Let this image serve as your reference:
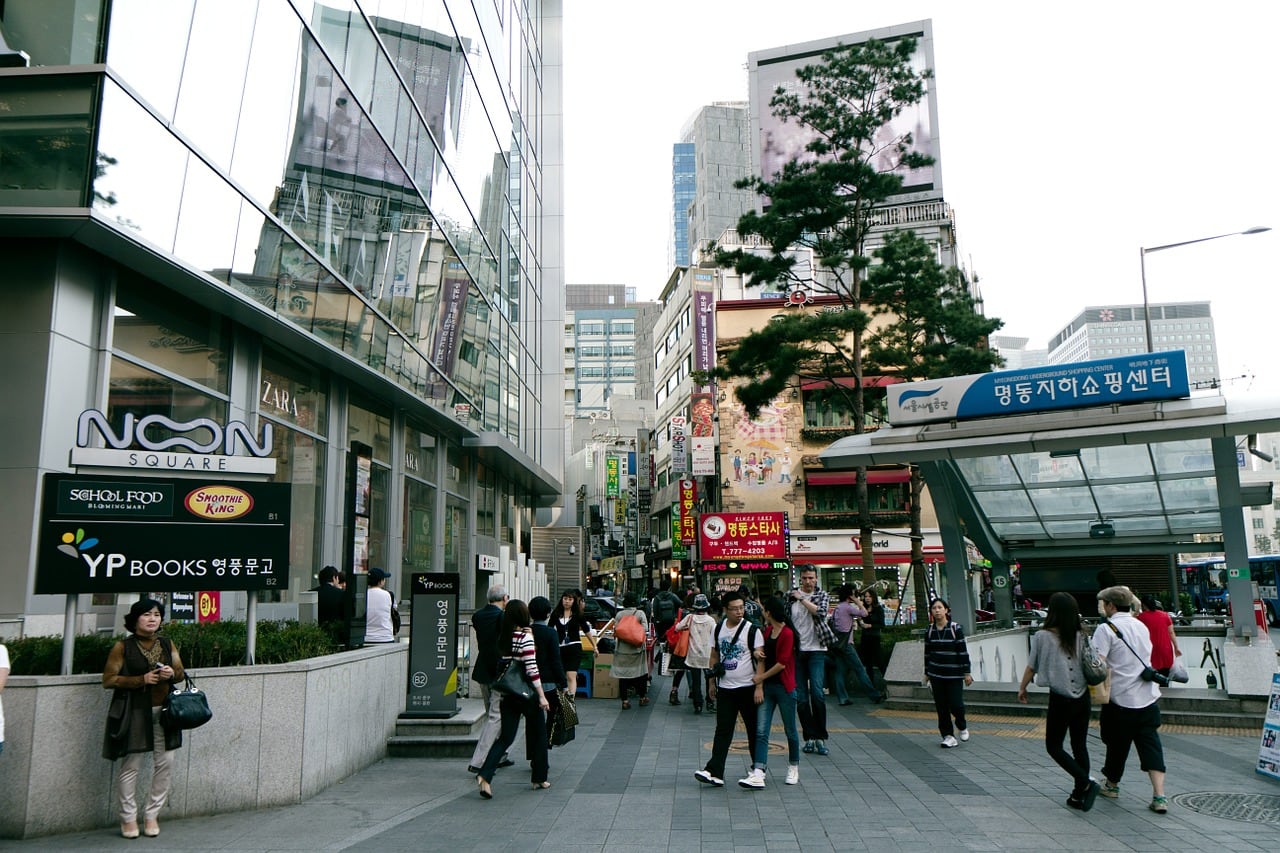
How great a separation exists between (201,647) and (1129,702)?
293 inches

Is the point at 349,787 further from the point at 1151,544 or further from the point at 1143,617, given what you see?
the point at 1151,544

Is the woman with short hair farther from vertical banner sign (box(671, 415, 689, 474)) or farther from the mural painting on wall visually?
vertical banner sign (box(671, 415, 689, 474))

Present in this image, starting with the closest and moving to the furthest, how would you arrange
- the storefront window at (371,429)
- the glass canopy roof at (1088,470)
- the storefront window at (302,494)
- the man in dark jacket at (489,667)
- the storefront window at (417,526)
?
1. the man in dark jacket at (489,667)
2. the glass canopy roof at (1088,470)
3. the storefront window at (302,494)
4. the storefront window at (371,429)
5. the storefront window at (417,526)

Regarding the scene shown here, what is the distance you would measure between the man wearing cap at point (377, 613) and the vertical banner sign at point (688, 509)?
108 feet

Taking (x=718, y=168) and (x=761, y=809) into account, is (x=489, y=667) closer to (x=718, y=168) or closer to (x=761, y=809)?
(x=761, y=809)

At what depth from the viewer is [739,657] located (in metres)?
8.39

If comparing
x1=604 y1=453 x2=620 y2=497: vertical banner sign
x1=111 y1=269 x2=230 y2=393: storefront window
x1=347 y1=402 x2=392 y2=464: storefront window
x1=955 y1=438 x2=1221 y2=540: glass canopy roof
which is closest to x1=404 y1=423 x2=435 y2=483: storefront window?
x1=347 y1=402 x2=392 y2=464: storefront window

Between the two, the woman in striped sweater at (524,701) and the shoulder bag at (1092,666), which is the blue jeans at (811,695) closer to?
the woman in striped sweater at (524,701)

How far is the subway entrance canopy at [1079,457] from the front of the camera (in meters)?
12.0

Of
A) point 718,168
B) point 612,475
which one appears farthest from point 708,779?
point 718,168

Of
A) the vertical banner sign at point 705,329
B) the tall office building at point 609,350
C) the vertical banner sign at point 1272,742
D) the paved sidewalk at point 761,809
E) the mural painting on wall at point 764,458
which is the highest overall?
the tall office building at point 609,350

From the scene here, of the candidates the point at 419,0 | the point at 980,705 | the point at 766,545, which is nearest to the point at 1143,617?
the point at 980,705

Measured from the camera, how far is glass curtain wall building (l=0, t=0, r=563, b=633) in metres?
9.88

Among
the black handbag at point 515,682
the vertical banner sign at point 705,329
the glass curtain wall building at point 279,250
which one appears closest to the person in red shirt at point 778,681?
the black handbag at point 515,682
